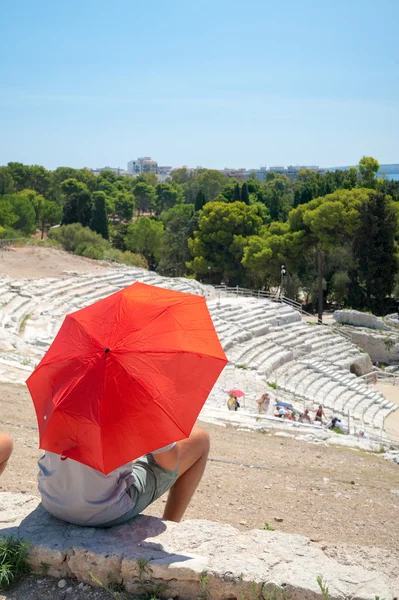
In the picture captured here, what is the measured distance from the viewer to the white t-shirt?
9.34 feet

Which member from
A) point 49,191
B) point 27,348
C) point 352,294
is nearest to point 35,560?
point 27,348

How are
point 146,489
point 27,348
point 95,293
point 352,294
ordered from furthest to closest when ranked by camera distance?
point 352,294, point 95,293, point 27,348, point 146,489

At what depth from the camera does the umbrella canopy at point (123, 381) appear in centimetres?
277

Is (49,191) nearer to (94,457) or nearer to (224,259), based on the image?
(224,259)

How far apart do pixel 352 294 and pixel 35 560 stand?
31.8 metres

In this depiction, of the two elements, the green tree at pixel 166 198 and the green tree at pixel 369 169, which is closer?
the green tree at pixel 369 169

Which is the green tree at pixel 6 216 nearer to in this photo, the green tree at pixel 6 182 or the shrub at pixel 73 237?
the shrub at pixel 73 237

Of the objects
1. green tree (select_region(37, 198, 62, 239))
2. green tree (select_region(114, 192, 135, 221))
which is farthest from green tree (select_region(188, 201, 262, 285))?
green tree (select_region(114, 192, 135, 221))

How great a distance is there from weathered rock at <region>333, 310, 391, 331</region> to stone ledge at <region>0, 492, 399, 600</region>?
25.2 meters

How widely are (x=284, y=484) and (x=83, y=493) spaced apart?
10.6 feet

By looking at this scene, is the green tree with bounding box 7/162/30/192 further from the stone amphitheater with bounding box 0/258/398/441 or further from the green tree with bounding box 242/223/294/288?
the stone amphitheater with bounding box 0/258/398/441

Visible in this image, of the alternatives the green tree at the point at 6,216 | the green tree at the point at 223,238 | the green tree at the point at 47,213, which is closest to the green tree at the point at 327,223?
the green tree at the point at 223,238

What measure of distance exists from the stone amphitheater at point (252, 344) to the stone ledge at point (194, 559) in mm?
6873

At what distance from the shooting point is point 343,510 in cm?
509
